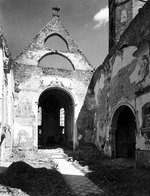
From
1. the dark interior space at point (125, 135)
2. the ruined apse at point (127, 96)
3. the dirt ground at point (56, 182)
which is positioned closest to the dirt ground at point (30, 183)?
the dirt ground at point (56, 182)

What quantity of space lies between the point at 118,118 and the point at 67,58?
6376 mm

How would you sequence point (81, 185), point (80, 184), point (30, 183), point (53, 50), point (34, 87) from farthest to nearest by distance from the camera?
1. point (53, 50)
2. point (34, 87)
3. point (80, 184)
4. point (81, 185)
5. point (30, 183)

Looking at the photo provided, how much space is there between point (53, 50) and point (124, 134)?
7.65 meters

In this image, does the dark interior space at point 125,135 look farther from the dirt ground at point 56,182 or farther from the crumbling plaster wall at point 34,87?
the crumbling plaster wall at point 34,87

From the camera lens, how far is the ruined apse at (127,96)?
8148mm

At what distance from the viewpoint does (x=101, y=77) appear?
13.7m

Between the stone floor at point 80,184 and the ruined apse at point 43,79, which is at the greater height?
the ruined apse at point 43,79

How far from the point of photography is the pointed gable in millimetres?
15469

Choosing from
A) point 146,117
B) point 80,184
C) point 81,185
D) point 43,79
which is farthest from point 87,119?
point 81,185

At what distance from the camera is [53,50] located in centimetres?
1603

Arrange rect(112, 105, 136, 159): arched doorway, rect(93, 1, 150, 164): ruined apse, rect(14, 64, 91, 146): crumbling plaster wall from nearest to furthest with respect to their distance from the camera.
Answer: rect(93, 1, 150, 164): ruined apse → rect(112, 105, 136, 159): arched doorway → rect(14, 64, 91, 146): crumbling plaster wall

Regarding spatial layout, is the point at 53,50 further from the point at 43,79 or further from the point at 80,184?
the point at 80,184

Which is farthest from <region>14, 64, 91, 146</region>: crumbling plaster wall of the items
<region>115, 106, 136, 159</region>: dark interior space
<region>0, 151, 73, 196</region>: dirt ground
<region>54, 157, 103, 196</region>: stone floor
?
<region>0, 151, 73, 196</region>: dirt ground

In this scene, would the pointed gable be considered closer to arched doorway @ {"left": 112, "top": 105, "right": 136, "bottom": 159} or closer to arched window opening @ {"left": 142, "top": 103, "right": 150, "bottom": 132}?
arched doorway @ {"left": 112, "top": 105, "right": 136, "bottom": 159}
